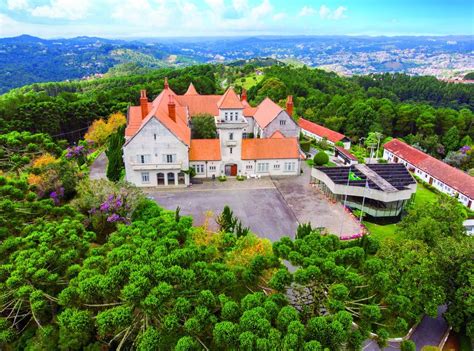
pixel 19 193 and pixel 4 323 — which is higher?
pixel 19 193

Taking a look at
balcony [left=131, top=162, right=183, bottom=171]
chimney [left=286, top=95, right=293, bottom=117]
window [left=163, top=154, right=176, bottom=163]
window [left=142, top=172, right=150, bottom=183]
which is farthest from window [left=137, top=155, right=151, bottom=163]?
chimney [left=286, top=95, right=293, bottom=117]

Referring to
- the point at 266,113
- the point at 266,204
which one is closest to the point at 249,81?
the point at 266,113

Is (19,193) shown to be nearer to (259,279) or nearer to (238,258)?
(238,258)

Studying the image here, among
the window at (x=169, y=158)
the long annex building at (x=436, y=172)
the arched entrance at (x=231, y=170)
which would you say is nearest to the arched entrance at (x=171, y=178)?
the window at (x=169, y=158)

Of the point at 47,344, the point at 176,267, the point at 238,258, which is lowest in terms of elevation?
the point at 47,344

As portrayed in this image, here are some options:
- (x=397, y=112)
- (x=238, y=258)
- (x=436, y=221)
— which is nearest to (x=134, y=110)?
(x=238, y=258)
